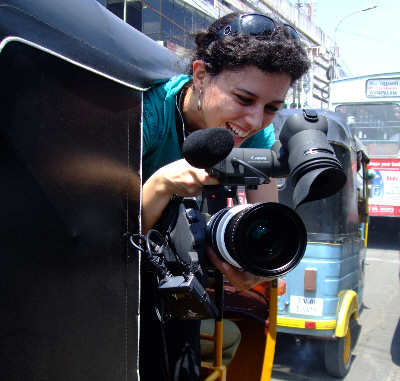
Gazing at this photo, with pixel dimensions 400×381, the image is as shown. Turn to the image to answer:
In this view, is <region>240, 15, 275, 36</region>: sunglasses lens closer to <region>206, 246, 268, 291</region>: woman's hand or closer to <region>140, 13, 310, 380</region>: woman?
<region>140, 13, 310, 380</region>: woman

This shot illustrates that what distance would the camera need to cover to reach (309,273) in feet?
12.2

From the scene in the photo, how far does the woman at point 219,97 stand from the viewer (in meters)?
1.59

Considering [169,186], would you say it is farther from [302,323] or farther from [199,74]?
[302,323]

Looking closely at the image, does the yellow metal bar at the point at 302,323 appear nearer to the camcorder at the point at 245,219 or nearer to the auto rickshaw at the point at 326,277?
the auto rickshaw at the point at 326,277

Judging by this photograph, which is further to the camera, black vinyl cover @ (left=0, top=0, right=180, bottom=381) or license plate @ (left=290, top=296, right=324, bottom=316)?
license plate @ (left=290, top=296, right=324, bottom=316)

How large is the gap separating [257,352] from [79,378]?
1.58m

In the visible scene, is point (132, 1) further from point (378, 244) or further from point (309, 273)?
point (378, 244)

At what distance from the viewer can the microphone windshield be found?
1.16 m

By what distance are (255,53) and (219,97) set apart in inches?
8.3

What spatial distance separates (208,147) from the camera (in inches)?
45.7

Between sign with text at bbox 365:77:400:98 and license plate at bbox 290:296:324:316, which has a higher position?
sign with text at bbox 365:77:400:98

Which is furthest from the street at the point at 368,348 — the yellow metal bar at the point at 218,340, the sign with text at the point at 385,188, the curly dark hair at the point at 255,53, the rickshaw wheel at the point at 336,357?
the curly dark hair at the point at 255,53

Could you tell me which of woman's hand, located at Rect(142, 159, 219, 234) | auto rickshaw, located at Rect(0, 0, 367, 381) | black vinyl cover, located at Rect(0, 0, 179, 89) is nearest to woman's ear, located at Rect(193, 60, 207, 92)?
black vinyl cover, located at Rect(0, 0, 179, 89)

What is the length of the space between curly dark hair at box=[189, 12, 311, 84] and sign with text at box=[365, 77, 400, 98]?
28.6 ft
